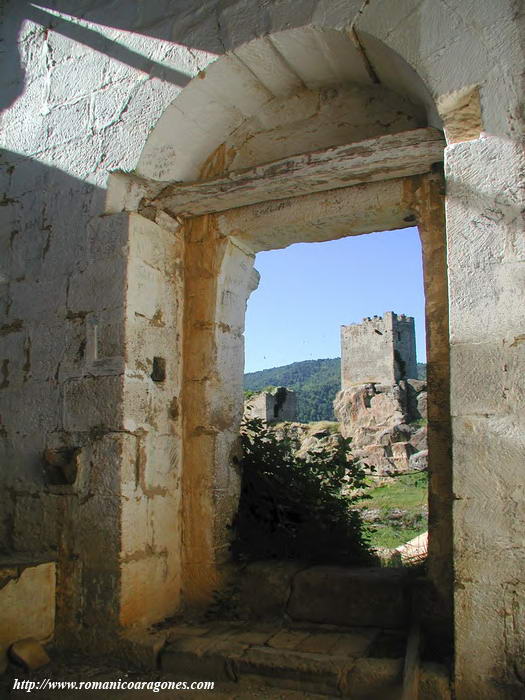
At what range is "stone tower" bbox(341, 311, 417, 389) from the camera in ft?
84.4

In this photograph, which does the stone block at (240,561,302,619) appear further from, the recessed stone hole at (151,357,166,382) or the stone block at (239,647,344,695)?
the recessed stone hole at (151,357,166,382)

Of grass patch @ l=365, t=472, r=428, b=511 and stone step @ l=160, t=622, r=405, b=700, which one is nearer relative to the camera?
stone step @ l=160, t=622, r=405, b=700

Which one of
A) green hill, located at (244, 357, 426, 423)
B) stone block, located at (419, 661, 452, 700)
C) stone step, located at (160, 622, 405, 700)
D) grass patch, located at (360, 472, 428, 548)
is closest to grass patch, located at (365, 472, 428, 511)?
grass patch, located at (360, 472, 428, 548)

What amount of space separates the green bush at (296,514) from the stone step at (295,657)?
18.0 inches

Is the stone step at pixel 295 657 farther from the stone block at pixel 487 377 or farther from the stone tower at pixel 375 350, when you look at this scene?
the stone tower at pixel 375 350

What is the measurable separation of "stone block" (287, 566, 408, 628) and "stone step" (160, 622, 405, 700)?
0.06m

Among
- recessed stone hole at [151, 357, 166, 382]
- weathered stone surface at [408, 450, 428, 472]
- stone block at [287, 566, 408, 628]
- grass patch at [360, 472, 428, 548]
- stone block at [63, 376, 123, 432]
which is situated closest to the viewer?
stone block at [287, 566, 408, 628]

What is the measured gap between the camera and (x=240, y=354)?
12.4 feet

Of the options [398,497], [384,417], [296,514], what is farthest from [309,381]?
[296,514]

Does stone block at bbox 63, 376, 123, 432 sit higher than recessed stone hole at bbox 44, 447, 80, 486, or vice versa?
stone block at bbox 63, 376, 123, 432

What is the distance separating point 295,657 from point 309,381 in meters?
54.3

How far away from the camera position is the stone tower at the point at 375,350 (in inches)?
1013

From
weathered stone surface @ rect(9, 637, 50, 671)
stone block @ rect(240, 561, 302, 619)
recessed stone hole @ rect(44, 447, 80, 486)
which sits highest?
recessed stone hole @ rect(44, 447, 80, 486)

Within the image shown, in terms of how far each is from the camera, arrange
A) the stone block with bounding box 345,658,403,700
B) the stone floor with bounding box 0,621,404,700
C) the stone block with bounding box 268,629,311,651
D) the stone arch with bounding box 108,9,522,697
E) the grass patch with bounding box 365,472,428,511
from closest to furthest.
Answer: the stone arch with bounding box 108,9,522,697
the stone block with bounding box 345,658,403,700
the stone floor with bounding box 0,621,404,700
the stone block with bounding box 268,629,311,651
the grass patch with bounding box 365,472,428,511
